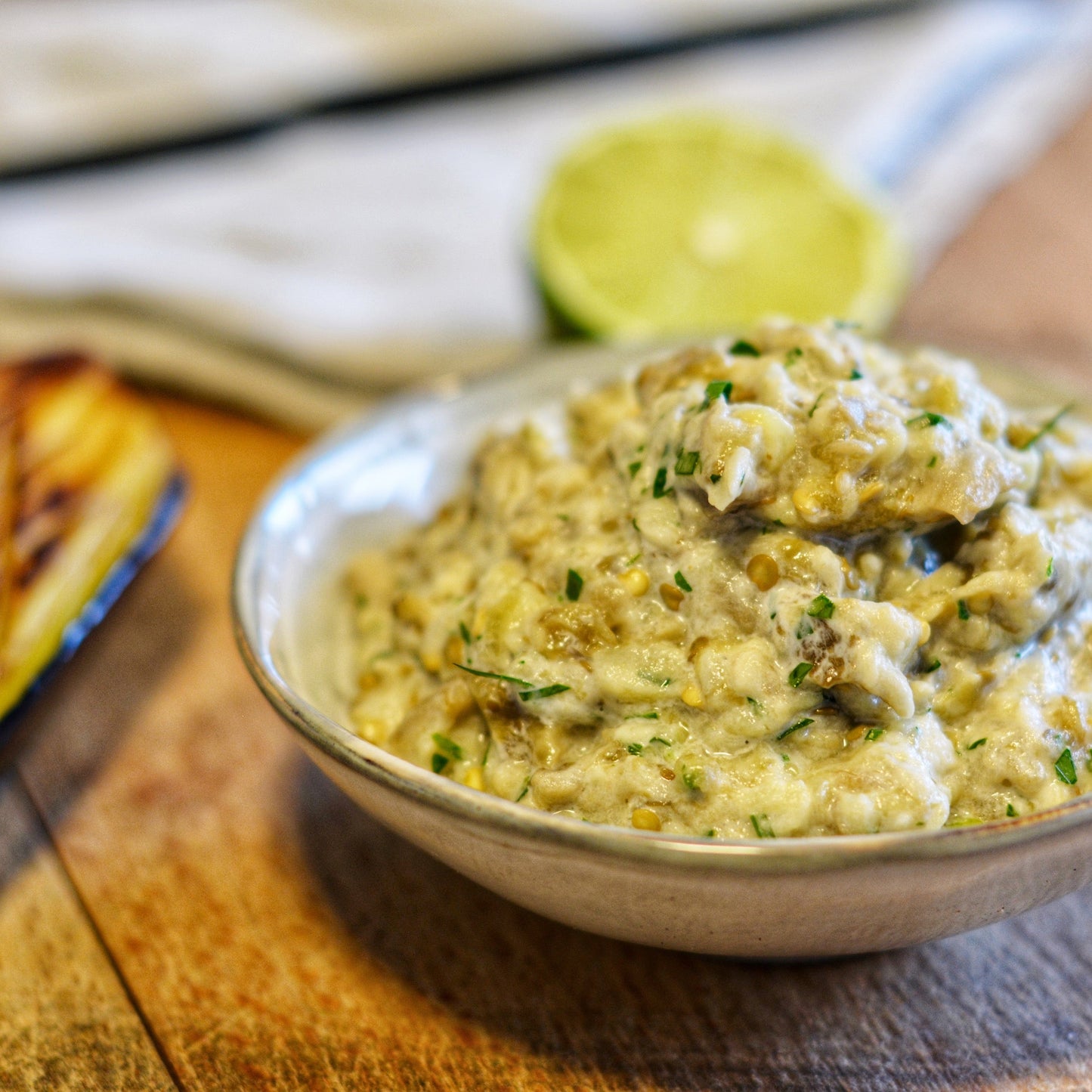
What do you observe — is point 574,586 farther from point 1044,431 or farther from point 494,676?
point 1044,431

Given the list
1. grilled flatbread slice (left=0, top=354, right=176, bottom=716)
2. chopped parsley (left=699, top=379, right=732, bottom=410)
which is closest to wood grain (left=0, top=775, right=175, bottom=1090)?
grilled flatbread slice (left=0, top=354, right=176, bottom=716)

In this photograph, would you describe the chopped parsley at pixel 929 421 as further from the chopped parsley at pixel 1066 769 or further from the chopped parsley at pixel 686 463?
the chopped parsley at pixel 1066 769

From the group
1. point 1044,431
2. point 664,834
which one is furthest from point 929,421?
point 664,834

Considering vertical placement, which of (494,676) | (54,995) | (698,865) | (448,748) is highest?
(698,865)

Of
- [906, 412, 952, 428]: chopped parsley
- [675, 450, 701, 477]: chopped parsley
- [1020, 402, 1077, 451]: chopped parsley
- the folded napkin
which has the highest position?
[906, 412, 952, 428]: chopped parsley

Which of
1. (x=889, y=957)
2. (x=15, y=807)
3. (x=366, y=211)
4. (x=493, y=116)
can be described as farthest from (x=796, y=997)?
(x=493, y=116)

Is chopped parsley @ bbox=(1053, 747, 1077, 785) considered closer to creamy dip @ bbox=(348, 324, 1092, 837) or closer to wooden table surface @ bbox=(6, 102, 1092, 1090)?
creamy dip @ bbox=(348, 324, 1092, 837)

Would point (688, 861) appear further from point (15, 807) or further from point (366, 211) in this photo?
point (366, 211)
